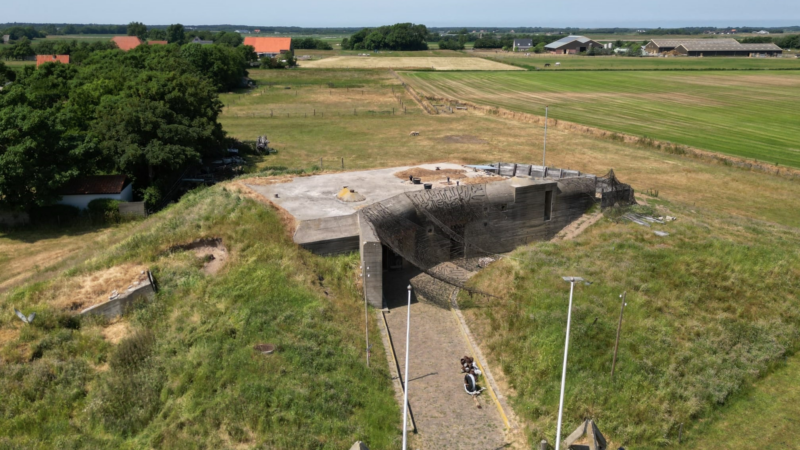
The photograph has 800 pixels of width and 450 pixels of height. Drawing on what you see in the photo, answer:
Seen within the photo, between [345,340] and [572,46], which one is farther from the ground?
[572,46]

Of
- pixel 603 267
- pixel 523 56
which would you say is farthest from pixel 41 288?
pixel 523 56

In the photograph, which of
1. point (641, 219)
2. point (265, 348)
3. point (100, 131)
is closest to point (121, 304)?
point (265, 348)

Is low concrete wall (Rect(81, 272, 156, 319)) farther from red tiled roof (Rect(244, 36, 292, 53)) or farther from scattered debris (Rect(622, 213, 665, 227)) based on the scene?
red tiled roof (Rect(244, 36, 292, 53))

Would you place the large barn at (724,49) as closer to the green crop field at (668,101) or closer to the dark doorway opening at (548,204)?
the green crop field at (668,101)

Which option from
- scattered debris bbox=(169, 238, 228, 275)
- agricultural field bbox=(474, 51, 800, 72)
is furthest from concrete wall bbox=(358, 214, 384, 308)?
agricultural field bbox=(474, 51, 800, 72)

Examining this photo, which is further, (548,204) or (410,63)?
(410,63)

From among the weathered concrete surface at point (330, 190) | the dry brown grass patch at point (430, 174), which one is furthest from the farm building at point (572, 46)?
the dry brown grass patch at point (430, 174)

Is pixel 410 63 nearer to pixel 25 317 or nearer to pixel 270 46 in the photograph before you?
pixel 270 46

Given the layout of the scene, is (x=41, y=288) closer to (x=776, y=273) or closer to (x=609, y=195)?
(x=609, y=195)
